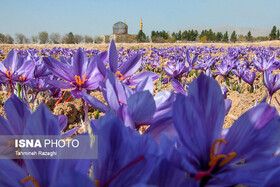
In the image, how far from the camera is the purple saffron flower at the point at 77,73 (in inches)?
34.2

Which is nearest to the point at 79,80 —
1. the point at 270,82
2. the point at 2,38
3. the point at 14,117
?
the point at 14,117

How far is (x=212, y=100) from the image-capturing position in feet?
1.46

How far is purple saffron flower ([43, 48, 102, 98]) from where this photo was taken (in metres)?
0.87

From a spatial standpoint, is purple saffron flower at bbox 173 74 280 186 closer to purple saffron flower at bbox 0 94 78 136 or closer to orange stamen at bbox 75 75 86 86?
purple saffron flower at bbox 0 94 78 136

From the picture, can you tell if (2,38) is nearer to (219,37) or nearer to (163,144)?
(163,144)

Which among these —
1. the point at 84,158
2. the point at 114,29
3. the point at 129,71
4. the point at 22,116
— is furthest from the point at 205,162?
the point at 114,29

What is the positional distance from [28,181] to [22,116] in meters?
0.17

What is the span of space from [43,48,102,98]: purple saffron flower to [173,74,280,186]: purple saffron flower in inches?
20.1

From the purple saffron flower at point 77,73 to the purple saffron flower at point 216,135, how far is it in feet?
1.68

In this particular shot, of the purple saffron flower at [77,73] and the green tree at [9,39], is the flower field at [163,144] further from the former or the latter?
the green tree at [9,39]

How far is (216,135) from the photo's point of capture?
0.45 metres

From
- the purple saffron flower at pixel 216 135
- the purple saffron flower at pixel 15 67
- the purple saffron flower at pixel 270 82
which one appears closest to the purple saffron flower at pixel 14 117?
the purple saffron flower at pixel 216 135

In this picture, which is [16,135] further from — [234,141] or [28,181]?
[234,141]

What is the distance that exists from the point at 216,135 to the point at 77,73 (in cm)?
64
